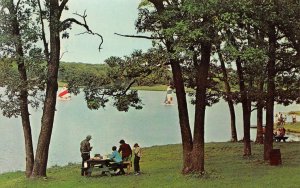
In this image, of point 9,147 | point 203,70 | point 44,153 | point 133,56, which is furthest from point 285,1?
point 9,147

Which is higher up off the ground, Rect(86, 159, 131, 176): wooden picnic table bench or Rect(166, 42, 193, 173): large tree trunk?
Rect(166, 42, 193, 173): large tree trunk

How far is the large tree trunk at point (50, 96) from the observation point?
2391cm

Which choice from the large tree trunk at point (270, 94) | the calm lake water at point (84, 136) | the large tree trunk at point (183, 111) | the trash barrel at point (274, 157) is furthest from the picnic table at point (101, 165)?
the calm lake water at point (84, 136)

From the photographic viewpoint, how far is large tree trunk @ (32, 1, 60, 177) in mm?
23906

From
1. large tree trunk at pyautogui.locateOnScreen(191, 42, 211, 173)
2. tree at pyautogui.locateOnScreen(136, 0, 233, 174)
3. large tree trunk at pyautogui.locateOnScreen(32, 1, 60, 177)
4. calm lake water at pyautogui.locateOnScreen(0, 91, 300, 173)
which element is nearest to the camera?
tree at pyautogui.locateOnScreen(136, 0, 233, 174)

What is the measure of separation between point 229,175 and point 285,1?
7930 mm

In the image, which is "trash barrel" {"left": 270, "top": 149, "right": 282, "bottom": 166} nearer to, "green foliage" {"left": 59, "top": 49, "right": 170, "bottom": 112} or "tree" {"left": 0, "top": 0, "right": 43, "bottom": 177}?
"green foliage" {"left": 59, "top": 49, "right": 170, "bottom": 112}

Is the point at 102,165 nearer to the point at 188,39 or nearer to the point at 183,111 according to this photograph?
the point at 183,111

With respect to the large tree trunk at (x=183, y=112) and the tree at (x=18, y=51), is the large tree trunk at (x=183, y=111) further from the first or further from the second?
the tree at (x=18, y=51)

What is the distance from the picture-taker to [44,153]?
24516 mm

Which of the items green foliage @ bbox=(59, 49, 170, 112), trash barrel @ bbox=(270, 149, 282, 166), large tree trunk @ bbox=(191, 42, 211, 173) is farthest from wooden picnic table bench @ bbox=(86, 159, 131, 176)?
trash barrel @ bbox=(270, 149, 282, 166)

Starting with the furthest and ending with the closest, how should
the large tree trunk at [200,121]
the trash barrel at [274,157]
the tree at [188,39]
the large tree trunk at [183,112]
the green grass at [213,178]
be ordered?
the trash barrel at [274,157] < the large tree trunk at [183,112] < the large tree trunk at [200,121] < the green grass at [213,178] < the tree at [188,39]

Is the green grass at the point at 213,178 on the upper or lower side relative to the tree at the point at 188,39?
lower

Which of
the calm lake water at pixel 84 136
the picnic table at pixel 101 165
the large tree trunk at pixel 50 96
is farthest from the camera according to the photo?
the calm lake water at pixel 84 136
